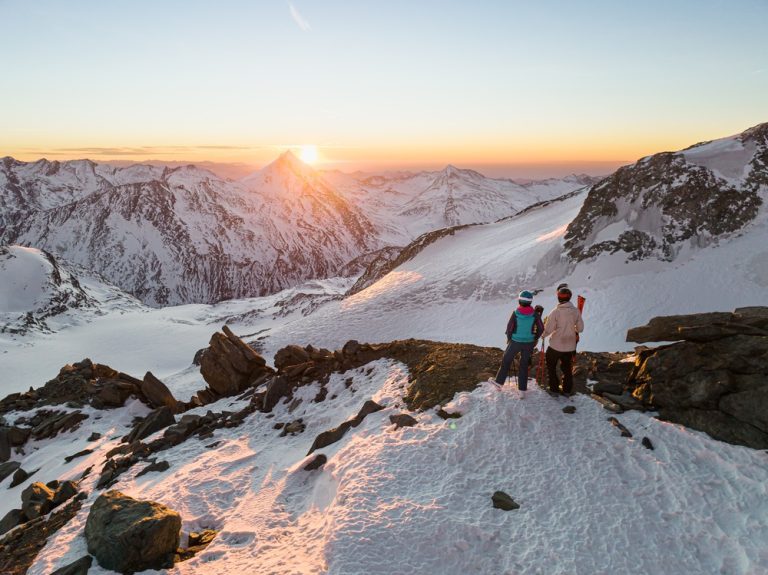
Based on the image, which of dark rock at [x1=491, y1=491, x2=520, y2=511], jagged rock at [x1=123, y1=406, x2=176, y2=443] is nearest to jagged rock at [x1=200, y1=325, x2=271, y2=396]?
jagged rock at [x1=123, y1=406, x2=176, y2=443]

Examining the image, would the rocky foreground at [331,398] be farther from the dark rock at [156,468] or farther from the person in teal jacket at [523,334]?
the person in teal jacket at [523,334]

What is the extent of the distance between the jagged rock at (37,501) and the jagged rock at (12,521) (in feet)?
0.49

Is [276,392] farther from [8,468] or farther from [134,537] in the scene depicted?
[8,468]

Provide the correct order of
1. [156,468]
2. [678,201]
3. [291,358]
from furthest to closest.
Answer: [678,201], [291,358], [156,468]

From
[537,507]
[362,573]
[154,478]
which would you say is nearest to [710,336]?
[537,507]

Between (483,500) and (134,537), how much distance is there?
300 inches

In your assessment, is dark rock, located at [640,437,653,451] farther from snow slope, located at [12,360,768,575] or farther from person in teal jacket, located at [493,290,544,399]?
person in teal jacket, located at [493,290,544,399]

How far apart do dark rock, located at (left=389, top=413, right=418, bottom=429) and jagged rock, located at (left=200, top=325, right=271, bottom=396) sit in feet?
41.2

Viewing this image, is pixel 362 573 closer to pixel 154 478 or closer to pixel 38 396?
pixel 154 478

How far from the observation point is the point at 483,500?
29.2ft

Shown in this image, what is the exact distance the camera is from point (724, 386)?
10.6 m

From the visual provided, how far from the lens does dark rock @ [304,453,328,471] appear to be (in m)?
11.7

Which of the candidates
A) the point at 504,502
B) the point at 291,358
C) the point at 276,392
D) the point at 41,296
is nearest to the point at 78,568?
the point at 504,502

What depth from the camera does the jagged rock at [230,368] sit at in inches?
875
